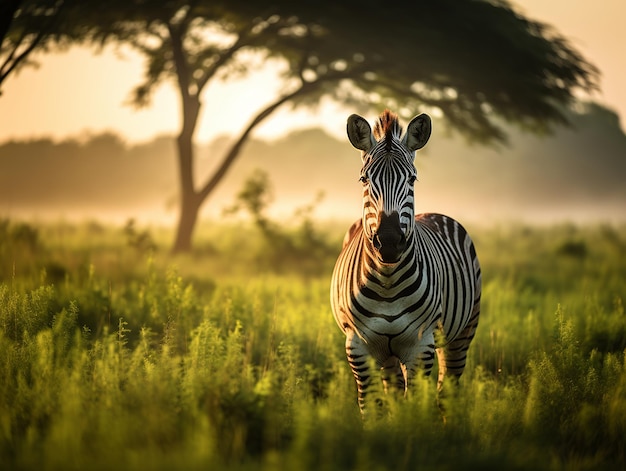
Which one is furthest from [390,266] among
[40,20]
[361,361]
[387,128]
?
[40,20]

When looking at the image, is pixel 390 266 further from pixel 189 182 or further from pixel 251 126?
pixel 251 126

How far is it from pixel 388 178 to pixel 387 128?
48cm

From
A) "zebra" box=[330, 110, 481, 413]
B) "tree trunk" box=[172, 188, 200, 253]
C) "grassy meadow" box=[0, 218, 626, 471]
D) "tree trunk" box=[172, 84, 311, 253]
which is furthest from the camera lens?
"tree trunk" box=[172, 188, 200, 253]

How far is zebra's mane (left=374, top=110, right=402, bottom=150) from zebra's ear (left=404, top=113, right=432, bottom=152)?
0.09 meters

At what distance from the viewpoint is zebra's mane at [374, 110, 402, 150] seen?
5.10 meters

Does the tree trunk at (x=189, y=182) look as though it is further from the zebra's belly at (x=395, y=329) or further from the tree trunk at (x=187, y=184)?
the zebra's belly at (x=395, y=329)

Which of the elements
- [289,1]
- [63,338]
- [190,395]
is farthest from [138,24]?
[190,395]

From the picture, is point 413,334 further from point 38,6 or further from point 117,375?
point 38,6

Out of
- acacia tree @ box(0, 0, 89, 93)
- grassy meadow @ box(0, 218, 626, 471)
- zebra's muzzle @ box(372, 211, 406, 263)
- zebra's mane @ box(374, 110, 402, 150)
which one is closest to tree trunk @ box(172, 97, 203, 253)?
acacia tree @ box(0, 0, 89, 93)

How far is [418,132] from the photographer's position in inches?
209

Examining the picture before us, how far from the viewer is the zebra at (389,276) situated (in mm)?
4828

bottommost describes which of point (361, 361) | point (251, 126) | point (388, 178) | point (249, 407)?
point (249, 407)

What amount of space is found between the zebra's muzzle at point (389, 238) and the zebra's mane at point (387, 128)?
60cm

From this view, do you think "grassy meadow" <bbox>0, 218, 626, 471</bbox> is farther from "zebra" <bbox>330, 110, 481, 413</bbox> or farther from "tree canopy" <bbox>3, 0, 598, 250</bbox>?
"tree canopy" <bbox>3, 0, 598, 250</bbox>
